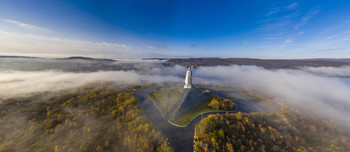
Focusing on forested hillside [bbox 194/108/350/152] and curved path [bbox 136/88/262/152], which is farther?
curved path [bbox 136/88/262/152]

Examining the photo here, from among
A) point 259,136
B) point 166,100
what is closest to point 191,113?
point 166,100

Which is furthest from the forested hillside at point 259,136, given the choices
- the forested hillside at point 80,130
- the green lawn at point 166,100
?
the green lawn at point 166,100

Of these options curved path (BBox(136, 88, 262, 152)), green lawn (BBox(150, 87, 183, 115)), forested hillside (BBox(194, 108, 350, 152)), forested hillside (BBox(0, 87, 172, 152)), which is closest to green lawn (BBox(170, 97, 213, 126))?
curved path (BBox(136, 88, 262, 152))

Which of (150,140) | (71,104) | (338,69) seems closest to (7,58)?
(71,104)

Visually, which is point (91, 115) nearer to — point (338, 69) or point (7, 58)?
point (7, 58)

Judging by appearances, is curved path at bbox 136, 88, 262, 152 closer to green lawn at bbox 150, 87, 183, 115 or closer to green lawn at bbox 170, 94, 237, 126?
green lawn at bbox 170, 94, 237, 126

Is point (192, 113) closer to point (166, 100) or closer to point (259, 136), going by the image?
point (166, 100)

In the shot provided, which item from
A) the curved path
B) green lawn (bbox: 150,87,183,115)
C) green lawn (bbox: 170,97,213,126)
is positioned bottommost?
the curved path
